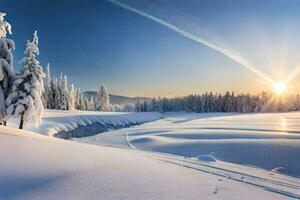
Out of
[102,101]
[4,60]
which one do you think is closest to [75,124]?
[4,60]

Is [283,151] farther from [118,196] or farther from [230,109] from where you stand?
[230,109]

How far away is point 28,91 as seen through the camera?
2761cm

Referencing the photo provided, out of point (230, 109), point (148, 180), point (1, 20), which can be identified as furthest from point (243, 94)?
point (148, 180)

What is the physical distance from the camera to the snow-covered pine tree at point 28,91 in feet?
86.0

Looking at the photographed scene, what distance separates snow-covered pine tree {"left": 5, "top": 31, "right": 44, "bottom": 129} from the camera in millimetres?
26203

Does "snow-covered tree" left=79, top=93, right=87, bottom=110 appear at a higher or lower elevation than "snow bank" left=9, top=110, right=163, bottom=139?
higher

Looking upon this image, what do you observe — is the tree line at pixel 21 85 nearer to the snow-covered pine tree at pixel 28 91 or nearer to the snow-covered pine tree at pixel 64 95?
the snow-covered pine tree at pixel 28 91

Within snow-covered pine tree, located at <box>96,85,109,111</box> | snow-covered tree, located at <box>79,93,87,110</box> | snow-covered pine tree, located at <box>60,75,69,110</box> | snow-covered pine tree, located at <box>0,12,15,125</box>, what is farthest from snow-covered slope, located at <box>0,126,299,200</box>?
snow-covered tree, located at <box>79,93,87,110</box>

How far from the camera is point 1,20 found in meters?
24.1

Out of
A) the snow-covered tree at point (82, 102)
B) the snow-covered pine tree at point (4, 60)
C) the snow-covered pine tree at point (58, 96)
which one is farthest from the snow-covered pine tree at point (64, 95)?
the snow-covered pine tree at point (4, 60)

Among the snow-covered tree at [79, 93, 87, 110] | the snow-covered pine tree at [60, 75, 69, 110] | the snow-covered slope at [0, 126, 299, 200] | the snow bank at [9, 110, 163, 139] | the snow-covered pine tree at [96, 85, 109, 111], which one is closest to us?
the snow-covered slope at [0, 126, 299, 200]

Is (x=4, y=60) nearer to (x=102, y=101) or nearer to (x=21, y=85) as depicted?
(x=21, y=85)

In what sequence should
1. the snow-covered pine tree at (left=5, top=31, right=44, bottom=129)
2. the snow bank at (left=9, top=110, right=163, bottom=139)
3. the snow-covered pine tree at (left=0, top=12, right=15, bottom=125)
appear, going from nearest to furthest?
the snow-covered pine tree at (left=0, top=12, right=15, bottom=125), the snow-covered pine tree at (left=5, top=31, right=44, bottom=129), the snow bank at (left=9, top=110, right=163, bottom=139)

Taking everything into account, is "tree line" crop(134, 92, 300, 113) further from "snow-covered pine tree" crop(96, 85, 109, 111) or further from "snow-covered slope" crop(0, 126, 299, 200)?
"snow-covered slope" crop(0, 126, 299, 200)
